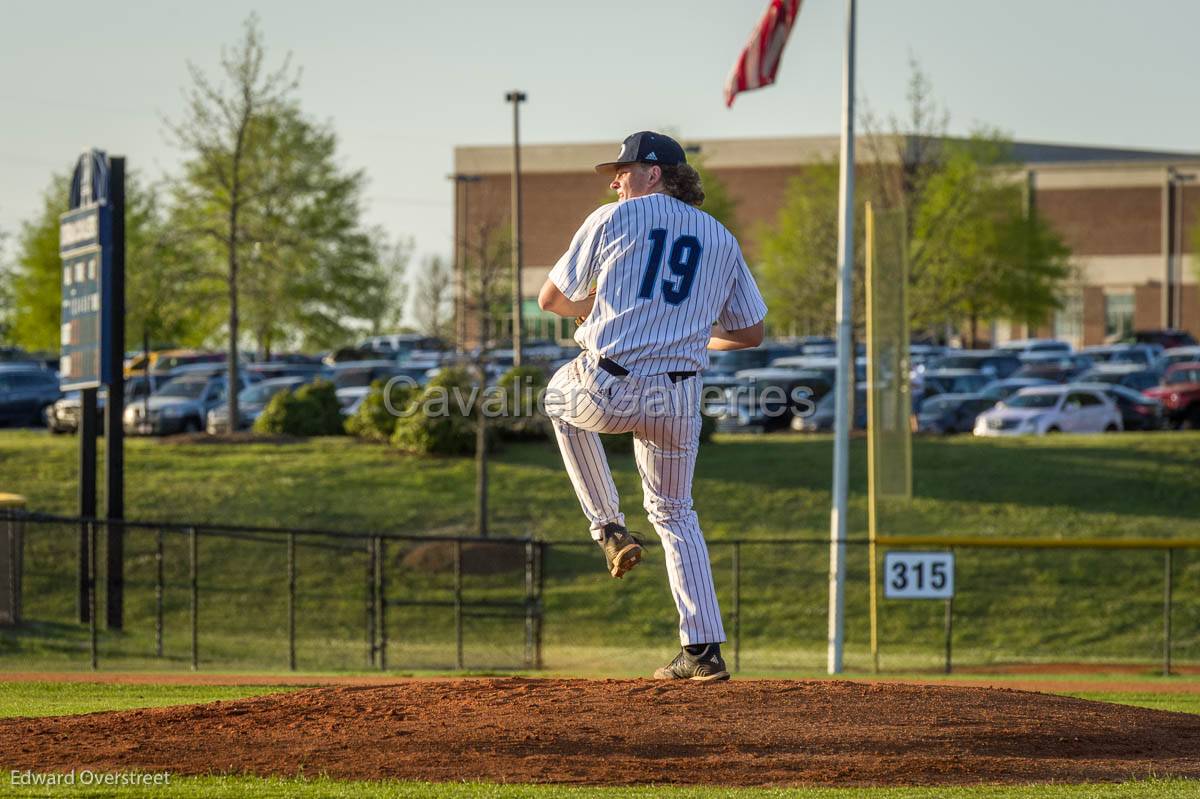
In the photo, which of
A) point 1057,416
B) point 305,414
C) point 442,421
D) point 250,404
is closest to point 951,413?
point 1057,416

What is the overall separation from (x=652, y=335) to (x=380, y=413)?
24871 millimetres

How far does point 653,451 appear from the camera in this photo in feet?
23.8

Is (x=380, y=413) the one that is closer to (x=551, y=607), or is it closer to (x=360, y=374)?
(x=551, y=607)

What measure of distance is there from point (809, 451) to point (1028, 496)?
4719mm

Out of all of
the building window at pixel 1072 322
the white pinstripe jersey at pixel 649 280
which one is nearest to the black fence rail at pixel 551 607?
the white pinstripe jersey at pixel 649 280

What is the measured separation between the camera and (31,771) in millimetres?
6137

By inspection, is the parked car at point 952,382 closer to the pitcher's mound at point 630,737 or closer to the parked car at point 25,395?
the parked car at point 25,395

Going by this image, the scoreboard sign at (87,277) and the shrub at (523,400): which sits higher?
the scoreboard sign at (87,277)

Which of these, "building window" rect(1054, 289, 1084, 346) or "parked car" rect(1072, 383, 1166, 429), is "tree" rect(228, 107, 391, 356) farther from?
"building window" rect(1054, 289, 1084, 346)

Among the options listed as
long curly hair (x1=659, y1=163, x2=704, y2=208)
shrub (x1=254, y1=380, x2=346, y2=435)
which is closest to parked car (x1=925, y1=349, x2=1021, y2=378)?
shrub (x1=254, y1=380, x2=346, y2=435)

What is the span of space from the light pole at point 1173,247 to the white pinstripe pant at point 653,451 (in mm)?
68623

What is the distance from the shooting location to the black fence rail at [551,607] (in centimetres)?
1959

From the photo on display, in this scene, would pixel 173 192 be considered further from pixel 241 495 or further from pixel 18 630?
pixel 18 630

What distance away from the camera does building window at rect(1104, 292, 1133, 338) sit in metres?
73.9
